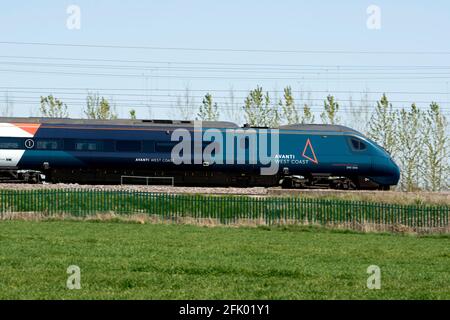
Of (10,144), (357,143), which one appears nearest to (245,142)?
(357,143)

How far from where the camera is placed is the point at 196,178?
41250 millimetres

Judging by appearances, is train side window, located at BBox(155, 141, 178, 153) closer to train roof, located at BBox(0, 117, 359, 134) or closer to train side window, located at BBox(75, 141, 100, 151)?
train roof, located at BBox(0, 117, 359, 134)

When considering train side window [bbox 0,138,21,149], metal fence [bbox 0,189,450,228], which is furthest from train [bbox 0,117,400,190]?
metal fence [bbox 0,189,450,228]

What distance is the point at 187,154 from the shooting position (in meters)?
40.3

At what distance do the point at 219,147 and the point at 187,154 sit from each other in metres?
1.74

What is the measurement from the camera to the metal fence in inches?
1187

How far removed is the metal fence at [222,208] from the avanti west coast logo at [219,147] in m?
8.20

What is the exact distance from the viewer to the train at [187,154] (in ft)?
130

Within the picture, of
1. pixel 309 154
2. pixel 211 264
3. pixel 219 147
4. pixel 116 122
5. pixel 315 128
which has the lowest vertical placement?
pixel 211 264

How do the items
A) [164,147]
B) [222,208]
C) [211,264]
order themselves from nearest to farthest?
[211,264]
[222,208]
[164,147]

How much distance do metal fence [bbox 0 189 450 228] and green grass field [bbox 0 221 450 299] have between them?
531cm

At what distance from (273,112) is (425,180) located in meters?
12.6

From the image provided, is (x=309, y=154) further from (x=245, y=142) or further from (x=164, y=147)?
(x=164, y=147)
